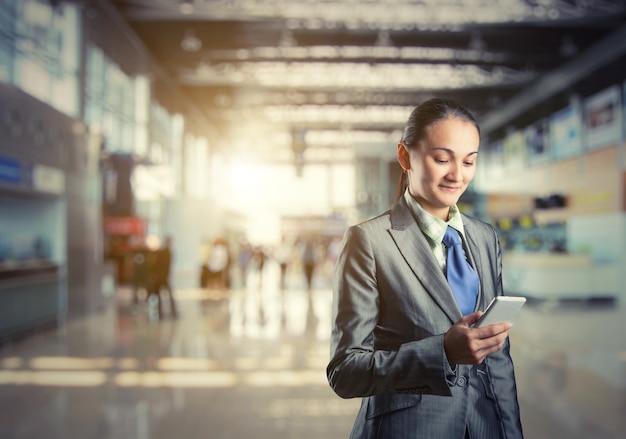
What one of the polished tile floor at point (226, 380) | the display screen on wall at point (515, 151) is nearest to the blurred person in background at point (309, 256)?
the polished tile floor at point (226, 380)

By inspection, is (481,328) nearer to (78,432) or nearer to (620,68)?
(78,432)

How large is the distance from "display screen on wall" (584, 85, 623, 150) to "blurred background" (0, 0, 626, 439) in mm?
72

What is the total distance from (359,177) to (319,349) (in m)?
3.89

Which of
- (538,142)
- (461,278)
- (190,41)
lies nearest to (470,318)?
(461,278)

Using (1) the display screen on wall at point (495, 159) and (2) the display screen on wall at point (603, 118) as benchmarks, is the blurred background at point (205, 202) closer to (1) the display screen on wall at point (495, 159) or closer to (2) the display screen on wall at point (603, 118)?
(2) the display screen on wall at point (603, 118)

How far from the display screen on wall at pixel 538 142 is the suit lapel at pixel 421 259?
22342 millimetres

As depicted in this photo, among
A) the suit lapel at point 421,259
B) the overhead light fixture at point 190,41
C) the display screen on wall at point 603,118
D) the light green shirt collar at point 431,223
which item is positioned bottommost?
the suit lapel at point 421,259

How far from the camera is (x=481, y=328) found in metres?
1.29

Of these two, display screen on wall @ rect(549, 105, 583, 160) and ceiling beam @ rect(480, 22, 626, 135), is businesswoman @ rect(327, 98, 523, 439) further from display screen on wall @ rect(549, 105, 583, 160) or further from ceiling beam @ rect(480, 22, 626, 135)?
display screen on wall @ rect(549, 105, 583, 160)

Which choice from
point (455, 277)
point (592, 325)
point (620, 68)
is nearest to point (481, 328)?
point (455, 277)

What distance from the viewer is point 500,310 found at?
1.28 meters

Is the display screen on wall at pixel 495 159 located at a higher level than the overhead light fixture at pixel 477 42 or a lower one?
lower

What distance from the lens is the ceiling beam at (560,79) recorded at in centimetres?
1732

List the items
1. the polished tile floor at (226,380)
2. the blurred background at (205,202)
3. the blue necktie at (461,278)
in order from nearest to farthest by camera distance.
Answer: the blue necktie at (461,278)
the polished tile floor at (226,380)
the blurred background at (205,202)
